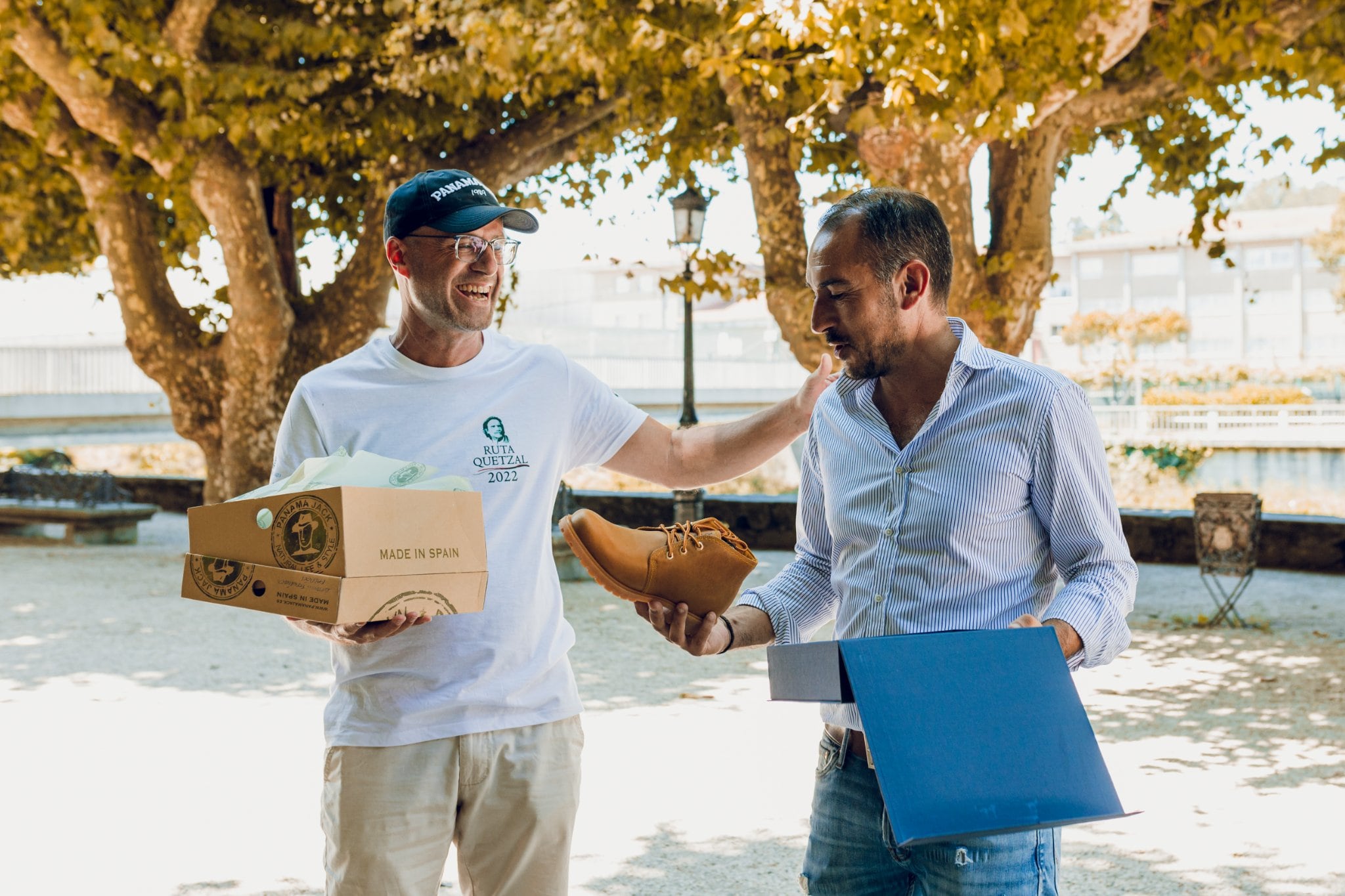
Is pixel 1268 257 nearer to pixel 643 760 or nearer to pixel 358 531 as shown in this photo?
pixel 643 760

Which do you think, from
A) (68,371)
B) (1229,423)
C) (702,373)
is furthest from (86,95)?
(1229,423)

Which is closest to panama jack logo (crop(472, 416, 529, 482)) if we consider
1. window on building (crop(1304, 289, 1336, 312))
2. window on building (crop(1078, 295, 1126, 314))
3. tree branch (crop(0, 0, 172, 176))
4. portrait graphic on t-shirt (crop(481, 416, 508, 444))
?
portrait graphic on t-shirt (crop(481, 416, 508, 444))

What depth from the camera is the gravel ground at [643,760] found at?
192 inches

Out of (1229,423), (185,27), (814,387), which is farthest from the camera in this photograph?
(1229,423)

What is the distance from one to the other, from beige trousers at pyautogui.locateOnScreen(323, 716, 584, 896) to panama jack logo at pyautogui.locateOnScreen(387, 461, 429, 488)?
0.56m

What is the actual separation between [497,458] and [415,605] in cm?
52

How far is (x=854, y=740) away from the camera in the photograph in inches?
89.5

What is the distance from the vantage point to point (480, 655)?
2535 mm

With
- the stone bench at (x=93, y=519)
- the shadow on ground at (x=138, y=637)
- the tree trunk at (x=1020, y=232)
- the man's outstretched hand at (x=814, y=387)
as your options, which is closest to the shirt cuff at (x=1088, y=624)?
the man's outstretched hand at (x=814, y=387)

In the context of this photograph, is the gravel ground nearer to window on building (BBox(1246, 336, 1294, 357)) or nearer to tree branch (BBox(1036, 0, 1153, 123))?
tree branch (BBox(1036, 0, 1153, 123))

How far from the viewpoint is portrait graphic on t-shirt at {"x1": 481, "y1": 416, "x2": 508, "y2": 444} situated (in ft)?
8.74

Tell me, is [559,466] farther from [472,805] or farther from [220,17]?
[220,17]

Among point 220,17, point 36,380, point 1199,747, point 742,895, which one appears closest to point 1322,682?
point 1199,747

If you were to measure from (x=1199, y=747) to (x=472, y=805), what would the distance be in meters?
5.32
